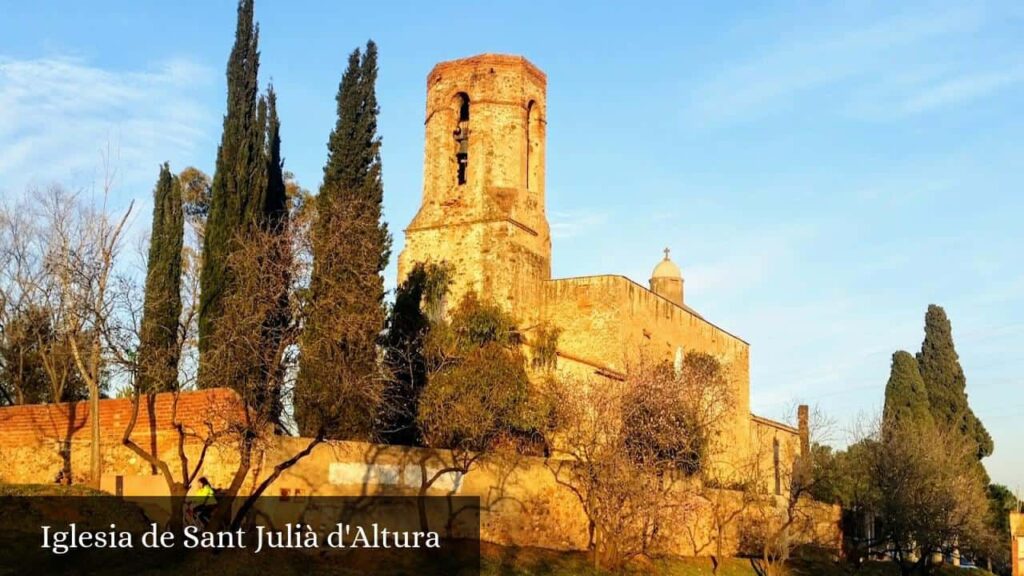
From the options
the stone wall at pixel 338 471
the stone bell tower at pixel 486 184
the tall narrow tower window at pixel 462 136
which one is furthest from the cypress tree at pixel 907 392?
the stone wall at pixel 338 471

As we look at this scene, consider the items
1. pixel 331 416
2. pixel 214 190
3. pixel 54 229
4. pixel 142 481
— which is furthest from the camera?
pixel 214 190

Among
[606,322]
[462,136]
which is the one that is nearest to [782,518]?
[606,322]

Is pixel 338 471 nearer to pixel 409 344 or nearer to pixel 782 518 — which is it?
pixel 409 344

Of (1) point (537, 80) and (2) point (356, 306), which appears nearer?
(2) point (356, 306)

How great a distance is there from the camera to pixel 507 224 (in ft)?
107

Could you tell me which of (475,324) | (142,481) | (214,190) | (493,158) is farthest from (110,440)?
(493,158)

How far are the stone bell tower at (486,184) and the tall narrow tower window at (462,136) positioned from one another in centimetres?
3

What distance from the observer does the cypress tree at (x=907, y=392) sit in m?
42.7

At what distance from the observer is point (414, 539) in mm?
19734

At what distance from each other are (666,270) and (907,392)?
34.3 feet

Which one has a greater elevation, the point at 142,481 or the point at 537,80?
the point at 537,80

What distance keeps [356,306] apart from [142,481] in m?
5.75

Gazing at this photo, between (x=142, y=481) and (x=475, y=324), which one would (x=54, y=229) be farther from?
(x=475, y=324)

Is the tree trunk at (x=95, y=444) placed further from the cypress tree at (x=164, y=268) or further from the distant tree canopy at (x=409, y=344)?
the distant tree canopy at (x=409, y=344)
